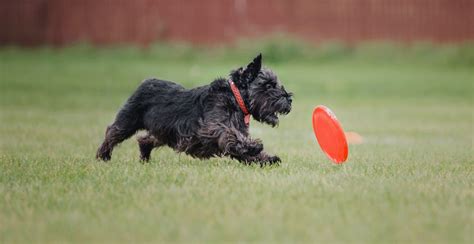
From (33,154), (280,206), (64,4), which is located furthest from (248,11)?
(280,206)

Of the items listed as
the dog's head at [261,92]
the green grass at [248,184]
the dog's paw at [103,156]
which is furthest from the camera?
the dog's paw at [103,156]

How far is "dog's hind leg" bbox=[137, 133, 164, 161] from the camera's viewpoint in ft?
33.7

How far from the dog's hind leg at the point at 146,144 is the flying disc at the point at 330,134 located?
177 centimetres

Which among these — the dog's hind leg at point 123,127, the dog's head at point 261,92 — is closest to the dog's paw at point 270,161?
the dog's head at point 261,92

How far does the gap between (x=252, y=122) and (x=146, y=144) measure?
8.52 metres

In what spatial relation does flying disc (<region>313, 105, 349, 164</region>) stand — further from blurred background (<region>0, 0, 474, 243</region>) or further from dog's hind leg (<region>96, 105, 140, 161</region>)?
dog's hind leg (<region>96, 105, 140, 161</region>)

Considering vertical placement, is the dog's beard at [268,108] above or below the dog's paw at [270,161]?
above

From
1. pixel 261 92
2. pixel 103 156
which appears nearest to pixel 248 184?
pixel 261 92

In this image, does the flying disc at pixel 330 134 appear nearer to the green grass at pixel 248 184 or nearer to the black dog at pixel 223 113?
the green grass at pixel 248 184

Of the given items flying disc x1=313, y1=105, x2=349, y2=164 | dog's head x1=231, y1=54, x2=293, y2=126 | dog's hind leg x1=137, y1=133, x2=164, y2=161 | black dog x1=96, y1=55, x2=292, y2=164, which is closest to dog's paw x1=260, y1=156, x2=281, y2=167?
black dog x1=96, y1=55, x2=292, y2=164

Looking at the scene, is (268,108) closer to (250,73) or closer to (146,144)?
(250,73)

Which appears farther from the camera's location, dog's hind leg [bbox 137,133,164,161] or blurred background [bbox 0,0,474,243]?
dog's hind leg [bbox 137,133,164,161]

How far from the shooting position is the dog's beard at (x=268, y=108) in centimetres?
949

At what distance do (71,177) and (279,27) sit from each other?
828 inches
